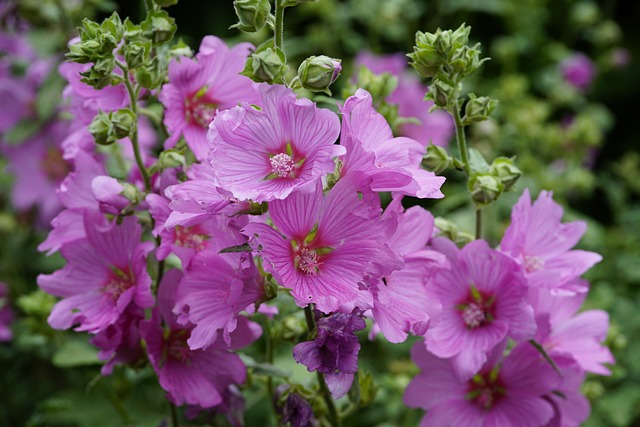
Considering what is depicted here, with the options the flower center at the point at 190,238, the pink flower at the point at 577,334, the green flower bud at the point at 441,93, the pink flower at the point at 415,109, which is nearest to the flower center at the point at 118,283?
the flower center at the point at 190,238

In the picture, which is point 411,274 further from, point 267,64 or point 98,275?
point 98,275

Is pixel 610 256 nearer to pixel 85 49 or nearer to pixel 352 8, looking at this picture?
pixel 352 8

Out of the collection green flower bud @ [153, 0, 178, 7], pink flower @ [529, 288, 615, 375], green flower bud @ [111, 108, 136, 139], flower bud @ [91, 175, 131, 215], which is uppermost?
green flower bud @ [153, 0, 178, 7]

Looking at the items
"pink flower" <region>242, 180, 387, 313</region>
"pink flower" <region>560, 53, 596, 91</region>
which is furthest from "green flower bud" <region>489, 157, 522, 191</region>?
"pink flower" <region>560, 53, 596, 91</region>

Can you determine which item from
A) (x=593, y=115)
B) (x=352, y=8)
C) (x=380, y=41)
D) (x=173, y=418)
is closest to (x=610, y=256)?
(x=593, y=115)

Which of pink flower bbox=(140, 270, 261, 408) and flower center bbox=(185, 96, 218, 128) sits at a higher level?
flower center bbox=(185, 96, 218, 128)

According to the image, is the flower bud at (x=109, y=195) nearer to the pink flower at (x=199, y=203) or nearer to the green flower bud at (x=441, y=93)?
the pink flower at (x=199, y=203)

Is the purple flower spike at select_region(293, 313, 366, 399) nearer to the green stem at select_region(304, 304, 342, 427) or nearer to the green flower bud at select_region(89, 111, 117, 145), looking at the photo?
the green stem at select_region(304, 304, 342, 427)
